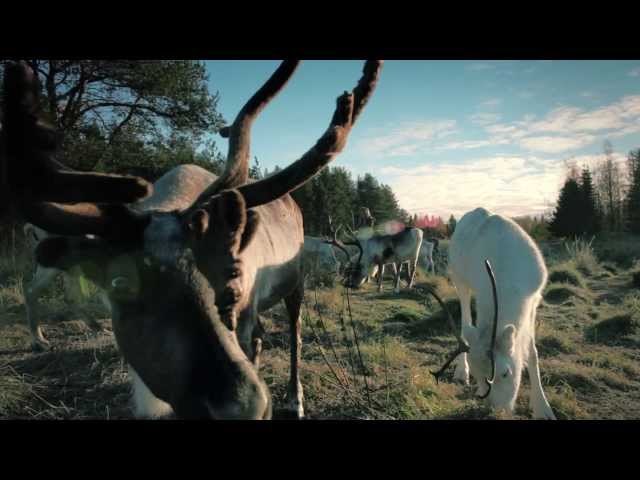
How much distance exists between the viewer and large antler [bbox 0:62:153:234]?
4.71ft

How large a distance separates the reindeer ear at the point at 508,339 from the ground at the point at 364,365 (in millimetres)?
537

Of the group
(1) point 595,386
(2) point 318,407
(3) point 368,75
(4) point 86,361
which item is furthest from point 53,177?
(1) point 595,386

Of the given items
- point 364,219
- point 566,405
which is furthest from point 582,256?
point 566,405

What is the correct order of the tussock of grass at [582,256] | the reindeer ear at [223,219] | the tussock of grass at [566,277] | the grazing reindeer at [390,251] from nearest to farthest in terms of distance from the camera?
1. the reindeer ear at [223,219]
2. the tussock of grass at [566,277]
3. the tussock of grass at [582,256]
4. the grazing reindeer at [390,251]

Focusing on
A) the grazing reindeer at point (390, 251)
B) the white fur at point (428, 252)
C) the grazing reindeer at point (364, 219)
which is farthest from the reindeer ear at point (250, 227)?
the white fur at point (428, 252)

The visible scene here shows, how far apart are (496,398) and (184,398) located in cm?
269

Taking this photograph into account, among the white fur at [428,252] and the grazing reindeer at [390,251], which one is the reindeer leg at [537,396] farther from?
the white fur at [428,252]

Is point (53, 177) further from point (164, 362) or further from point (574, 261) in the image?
point (574, 261)

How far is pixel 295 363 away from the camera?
13.1 ft

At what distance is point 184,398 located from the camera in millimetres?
1415

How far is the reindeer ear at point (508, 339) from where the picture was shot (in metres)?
3.14

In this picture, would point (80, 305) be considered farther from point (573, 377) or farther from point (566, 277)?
point (566, 277)

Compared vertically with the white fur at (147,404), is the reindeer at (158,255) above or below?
above

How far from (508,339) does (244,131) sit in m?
2.65
